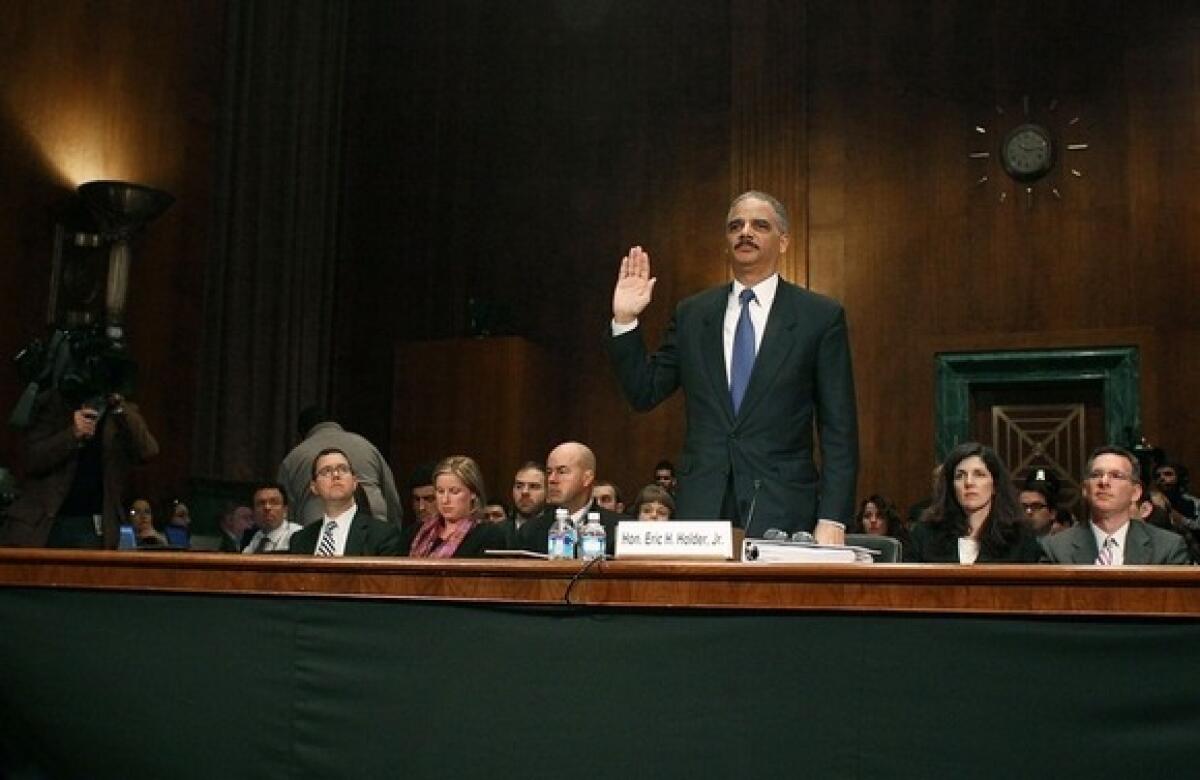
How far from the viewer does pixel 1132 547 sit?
163 inches

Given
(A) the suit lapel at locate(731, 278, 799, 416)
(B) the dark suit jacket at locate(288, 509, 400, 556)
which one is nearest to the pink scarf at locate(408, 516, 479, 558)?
(B) the dark suit jacket at locate(288, 509, 400, 556)

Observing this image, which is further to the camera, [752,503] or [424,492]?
[424,492]

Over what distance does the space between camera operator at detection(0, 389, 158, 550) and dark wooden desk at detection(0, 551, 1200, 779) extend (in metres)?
1.50

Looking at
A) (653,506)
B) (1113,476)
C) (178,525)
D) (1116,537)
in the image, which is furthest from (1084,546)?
(178,525)

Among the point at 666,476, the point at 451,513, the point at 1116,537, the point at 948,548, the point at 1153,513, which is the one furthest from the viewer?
the point at 666,476

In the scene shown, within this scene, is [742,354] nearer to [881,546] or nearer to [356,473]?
[881,546]

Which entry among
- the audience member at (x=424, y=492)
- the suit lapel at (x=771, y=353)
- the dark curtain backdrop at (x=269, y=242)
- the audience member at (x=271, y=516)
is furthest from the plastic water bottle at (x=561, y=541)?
the dark curtain backdrop at (x=269, y=242)

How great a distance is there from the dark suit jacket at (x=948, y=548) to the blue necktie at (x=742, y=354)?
4.26 ft

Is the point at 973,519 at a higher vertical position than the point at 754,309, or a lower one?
lower

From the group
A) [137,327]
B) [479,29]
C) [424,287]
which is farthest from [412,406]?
[479,29]

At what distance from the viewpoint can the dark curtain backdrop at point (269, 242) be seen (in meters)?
7.79

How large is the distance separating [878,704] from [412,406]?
6784mm

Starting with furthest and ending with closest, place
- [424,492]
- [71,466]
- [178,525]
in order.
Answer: [178,525] → [424,492] → [71,466]

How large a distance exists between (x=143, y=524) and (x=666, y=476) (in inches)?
108
